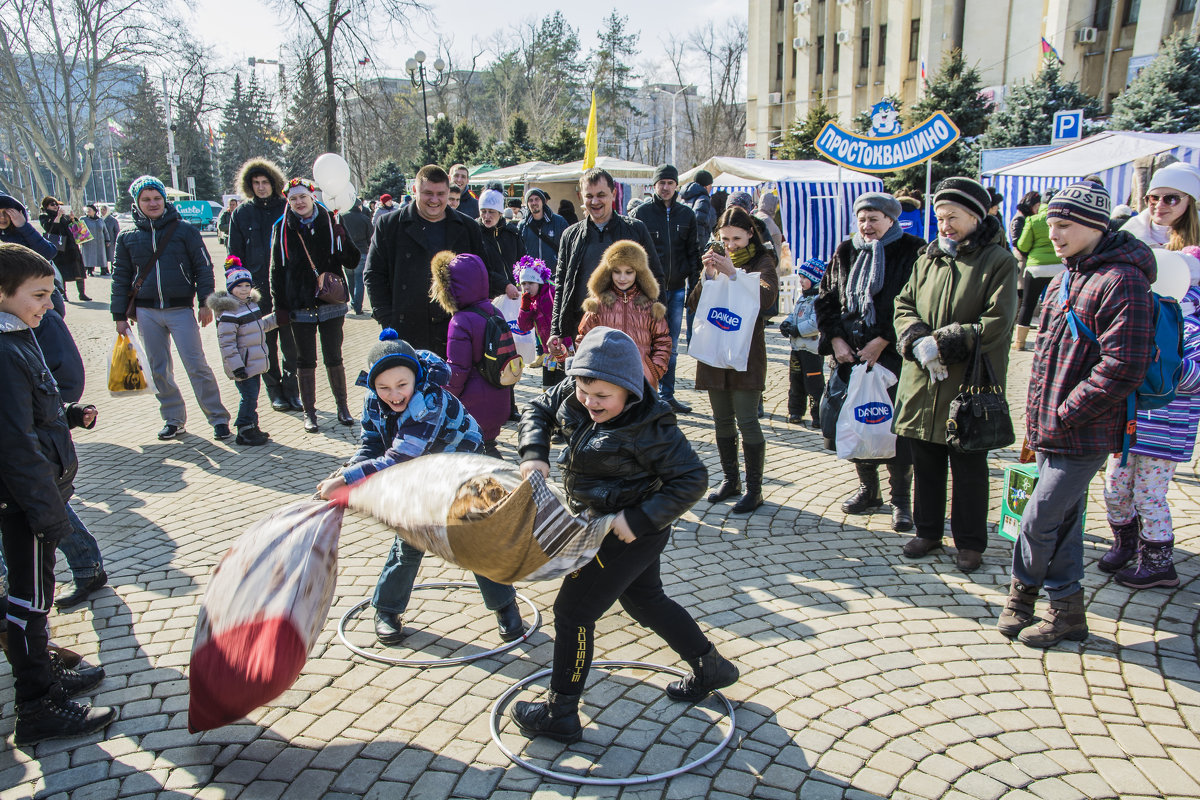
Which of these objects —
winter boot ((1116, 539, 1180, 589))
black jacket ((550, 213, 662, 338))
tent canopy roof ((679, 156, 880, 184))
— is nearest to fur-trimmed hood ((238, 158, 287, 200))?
black jacket ((550, 213, 662, 338))

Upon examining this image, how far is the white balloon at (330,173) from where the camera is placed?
36.1 ft

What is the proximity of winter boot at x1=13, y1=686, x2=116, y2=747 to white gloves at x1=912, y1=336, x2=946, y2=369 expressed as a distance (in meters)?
4.16

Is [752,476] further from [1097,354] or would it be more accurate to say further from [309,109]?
[309,109]

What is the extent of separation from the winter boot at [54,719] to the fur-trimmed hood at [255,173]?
5.76m

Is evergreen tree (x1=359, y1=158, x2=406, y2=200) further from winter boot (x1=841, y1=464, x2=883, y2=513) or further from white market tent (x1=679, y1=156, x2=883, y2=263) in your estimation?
winter boot (x1=841, y1=464, x2=883, y2=513)

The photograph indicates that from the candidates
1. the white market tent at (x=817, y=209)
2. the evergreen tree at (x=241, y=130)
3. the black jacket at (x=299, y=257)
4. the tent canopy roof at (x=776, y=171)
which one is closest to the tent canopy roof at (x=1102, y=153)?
the white market tent at (x=817, y=209)

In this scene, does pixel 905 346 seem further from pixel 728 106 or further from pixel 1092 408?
pixel 728 106

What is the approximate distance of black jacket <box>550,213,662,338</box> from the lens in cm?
631

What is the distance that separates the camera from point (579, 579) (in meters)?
3.04

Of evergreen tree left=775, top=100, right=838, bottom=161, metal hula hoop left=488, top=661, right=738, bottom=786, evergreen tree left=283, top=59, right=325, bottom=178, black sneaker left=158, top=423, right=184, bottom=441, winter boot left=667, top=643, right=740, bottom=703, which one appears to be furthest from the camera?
evergreen tree left=775, top=100, right=838, bottom=161

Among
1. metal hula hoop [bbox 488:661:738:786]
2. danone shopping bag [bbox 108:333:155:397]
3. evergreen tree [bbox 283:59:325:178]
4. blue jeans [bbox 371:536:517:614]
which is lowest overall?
metal hula hoop [bbox 488:661:738:786]

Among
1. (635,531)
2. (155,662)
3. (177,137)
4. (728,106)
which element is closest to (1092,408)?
(635,531)

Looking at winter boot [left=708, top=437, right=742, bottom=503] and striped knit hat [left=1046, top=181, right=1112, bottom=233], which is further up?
striped knit hat [left=1046, top=181, right=1112, bottom=233]

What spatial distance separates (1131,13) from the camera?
31.7 meters
